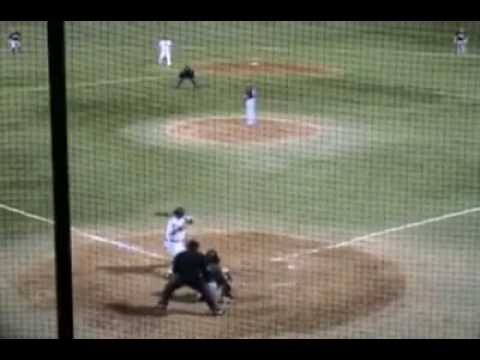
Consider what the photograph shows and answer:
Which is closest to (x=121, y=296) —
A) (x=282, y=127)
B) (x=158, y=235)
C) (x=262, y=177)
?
(x=158, y=235)

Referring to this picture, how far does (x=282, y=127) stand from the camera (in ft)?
56.1

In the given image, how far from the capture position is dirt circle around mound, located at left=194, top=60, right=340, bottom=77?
23484 mm

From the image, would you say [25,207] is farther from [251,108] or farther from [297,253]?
[251,108]

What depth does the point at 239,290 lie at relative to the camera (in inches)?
333

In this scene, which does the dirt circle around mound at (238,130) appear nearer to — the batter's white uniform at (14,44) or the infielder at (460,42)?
the batter's white uniform at (14,44)

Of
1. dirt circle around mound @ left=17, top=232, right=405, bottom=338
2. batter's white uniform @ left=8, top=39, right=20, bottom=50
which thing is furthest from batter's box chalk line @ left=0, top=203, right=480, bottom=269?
batter's white uniform @ left=8, top=39, right=20, bottom=50

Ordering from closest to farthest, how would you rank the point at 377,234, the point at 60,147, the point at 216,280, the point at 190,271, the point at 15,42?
the point at 60,147 → the point at 190,271 → the point at 216,280 → the point at 377,234 → the point at 15,42

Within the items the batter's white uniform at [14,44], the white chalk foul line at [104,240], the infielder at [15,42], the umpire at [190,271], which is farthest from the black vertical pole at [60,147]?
the batter's white uniform at [14,44]

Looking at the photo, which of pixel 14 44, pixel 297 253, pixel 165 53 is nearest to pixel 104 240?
pixel 297 253

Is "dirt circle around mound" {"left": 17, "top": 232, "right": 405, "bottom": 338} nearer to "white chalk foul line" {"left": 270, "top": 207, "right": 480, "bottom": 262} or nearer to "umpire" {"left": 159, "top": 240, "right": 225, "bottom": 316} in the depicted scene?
"white chalk foul line" {"left": 270, "top": 207, "right": 480, "bottom": 262}

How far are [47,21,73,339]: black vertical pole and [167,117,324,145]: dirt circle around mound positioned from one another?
1210 cm

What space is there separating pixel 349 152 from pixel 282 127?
2.45 meters

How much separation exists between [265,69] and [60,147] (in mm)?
21089

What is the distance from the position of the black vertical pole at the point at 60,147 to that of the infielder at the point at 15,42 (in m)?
21.5
